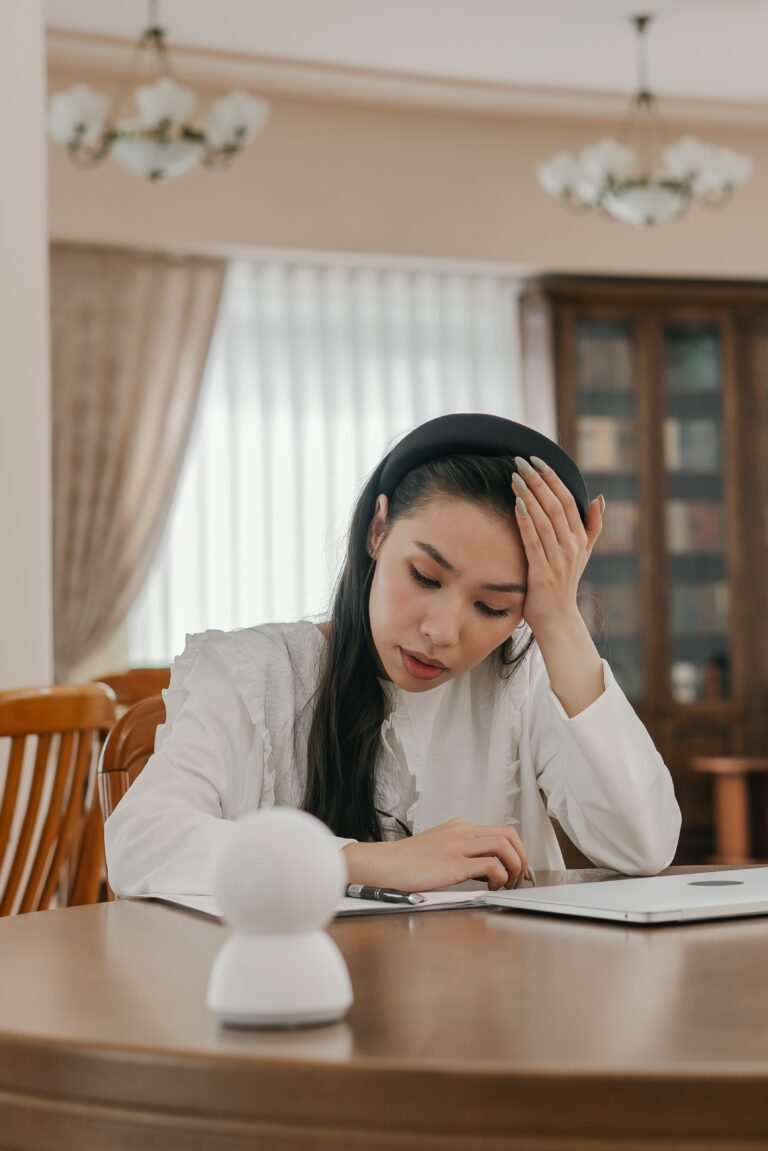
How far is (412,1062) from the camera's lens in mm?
626

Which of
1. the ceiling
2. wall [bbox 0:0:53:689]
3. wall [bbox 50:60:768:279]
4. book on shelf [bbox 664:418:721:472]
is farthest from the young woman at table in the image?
book on shelf [bbox 664:418:721:472]

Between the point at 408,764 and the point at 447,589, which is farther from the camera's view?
the point at 408,764

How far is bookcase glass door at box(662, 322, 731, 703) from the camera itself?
Answer: 22.6ft

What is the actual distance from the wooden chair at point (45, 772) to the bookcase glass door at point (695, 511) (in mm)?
5347

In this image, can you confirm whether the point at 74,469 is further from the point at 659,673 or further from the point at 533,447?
the point at 533,447

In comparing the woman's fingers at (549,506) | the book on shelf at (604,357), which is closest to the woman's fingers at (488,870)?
the woman's fingers at (549,506)

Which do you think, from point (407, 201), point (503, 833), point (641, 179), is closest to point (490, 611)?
point (503, 833)

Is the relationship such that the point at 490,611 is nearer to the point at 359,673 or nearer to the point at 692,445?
the point at 359,673

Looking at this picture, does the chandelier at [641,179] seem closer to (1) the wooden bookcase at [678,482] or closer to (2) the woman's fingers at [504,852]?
(1) the wooden bookcase at [678,482]

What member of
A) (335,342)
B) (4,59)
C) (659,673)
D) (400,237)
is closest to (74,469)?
(335,342)

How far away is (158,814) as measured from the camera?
4.41 feet

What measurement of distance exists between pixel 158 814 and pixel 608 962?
55 cm

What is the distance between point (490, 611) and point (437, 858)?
1.26 feet

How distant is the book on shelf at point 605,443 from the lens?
6.77 meters
